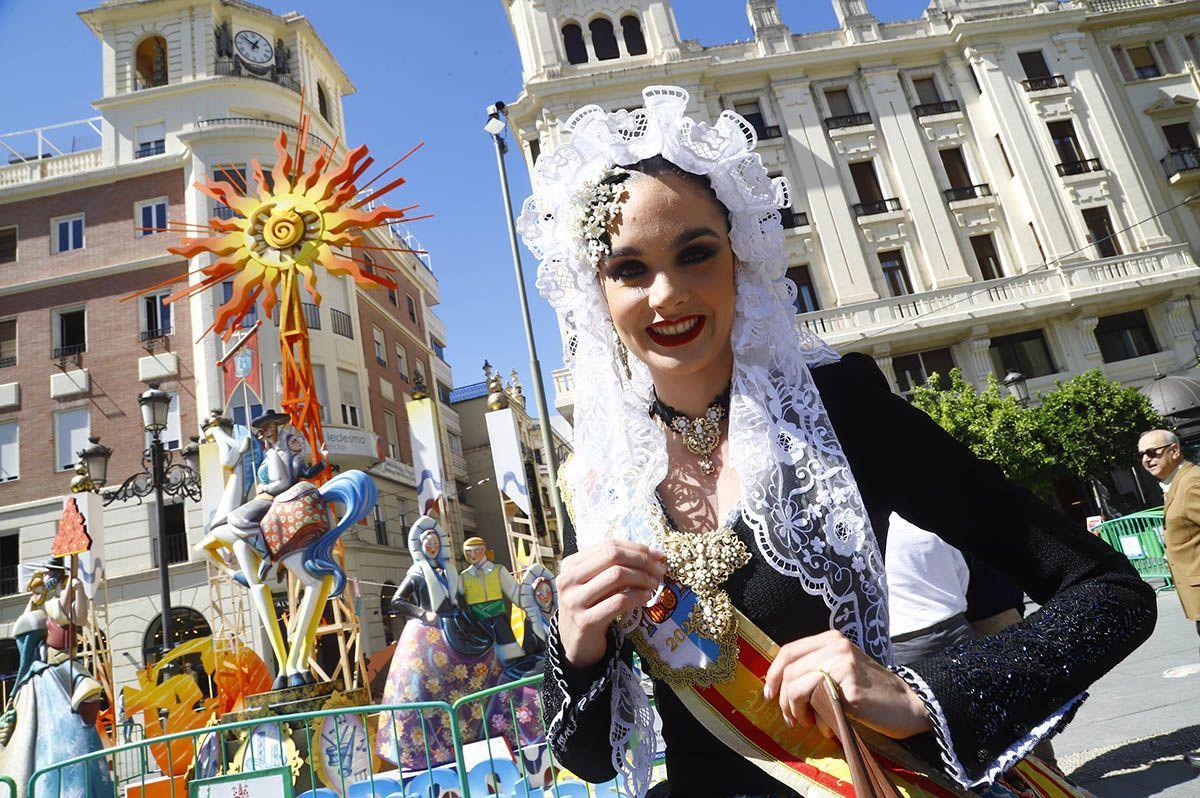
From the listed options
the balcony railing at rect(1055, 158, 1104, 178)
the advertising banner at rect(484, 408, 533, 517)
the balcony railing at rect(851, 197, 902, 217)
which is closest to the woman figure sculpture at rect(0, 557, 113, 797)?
the advertising banner at rect(484, 408, 533, 517)

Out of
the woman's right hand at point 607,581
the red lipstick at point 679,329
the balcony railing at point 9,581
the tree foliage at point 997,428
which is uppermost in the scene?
the balcony railing at point 9,581

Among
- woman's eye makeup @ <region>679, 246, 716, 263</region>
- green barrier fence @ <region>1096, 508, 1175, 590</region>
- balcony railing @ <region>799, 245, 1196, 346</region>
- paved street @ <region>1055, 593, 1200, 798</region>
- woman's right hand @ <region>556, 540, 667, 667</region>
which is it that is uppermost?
balcony railing @ <region>799, 245, 1196, 346</region>

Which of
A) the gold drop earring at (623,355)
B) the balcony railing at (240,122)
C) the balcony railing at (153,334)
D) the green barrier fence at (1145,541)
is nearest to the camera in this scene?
the gold drop earring at (623,355)

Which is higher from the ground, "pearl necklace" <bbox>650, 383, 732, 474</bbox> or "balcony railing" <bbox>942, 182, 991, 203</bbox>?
"balcony railing" <bbox>942, 182, 991, 203</bbox>

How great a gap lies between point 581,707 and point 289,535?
19.6 feet

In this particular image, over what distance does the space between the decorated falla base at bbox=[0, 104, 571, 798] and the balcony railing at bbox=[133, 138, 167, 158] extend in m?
16.3

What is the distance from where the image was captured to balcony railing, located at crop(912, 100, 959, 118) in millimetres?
23312

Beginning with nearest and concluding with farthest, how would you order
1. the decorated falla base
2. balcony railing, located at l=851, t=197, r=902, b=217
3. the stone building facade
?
1. the decorated falla base
2. the stone building facade
3. balcony railing, located at l=851, t=197, r=902, b=217

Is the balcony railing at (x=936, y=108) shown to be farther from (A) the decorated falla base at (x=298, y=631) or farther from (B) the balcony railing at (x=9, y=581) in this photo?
(B) the balcony railing at (x=9, y=581)

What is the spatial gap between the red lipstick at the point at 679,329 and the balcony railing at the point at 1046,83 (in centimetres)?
2694

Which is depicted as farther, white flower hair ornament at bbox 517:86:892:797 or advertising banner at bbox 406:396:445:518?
advertising banner at bbox 406:396:445:518

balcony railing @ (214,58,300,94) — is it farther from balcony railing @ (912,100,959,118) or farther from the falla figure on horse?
the falla figure on horse

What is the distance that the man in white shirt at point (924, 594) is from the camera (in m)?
3.34

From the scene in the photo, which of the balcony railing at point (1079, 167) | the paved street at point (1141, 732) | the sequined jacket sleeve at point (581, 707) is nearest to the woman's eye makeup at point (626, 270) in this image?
the sequined jacket sleeve at point (581, 707)
